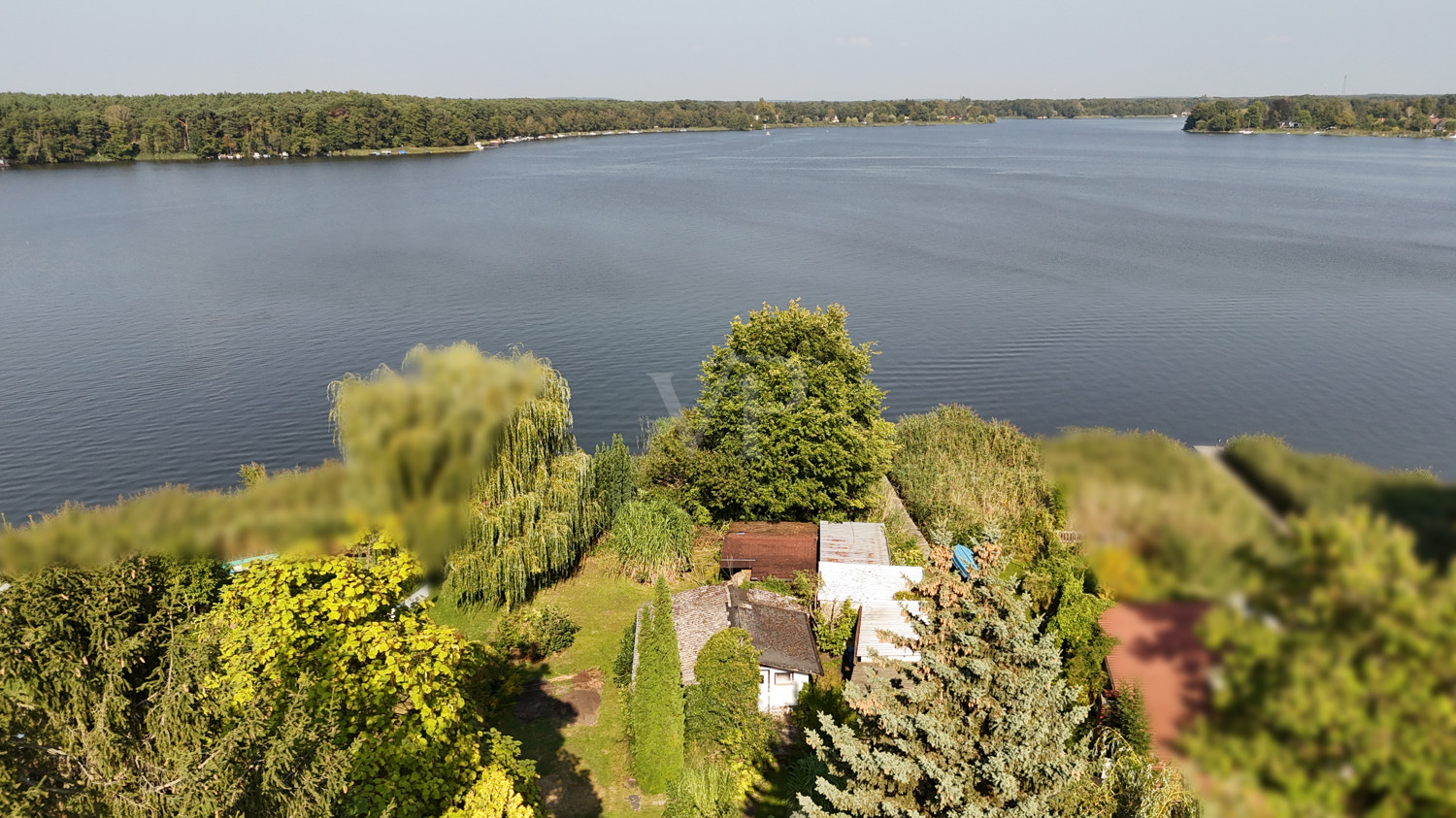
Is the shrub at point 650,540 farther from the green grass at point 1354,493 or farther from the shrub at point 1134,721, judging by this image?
the green grass at point 1354,493

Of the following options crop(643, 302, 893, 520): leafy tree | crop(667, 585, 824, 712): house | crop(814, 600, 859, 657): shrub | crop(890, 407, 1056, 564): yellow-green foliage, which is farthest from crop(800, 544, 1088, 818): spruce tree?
crop(890, 407, 1056, 564): yellow-green foliage

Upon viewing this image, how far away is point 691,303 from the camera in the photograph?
59125 millimetres

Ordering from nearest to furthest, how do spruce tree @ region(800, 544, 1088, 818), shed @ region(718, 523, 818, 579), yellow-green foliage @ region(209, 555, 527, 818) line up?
spruce tree @ region(800, 544, 1088, 818)
yellow-green foliage @ region(209, 555, 527, 818)
shed @ region(718, 523, 818, 579)

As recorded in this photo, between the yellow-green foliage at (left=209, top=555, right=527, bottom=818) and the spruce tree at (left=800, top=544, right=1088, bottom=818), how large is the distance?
19.2 ft

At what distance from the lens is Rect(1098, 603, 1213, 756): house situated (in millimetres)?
2389

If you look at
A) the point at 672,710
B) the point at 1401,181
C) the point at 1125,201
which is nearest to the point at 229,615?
the point at 672,710

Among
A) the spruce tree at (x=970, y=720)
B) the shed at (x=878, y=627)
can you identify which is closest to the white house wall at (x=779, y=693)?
the shed at (x=878, y=627)

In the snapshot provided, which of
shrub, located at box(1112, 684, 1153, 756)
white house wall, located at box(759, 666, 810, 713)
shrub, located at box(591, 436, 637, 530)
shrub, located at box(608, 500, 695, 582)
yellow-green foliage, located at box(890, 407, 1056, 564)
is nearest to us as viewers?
shrub, located at box(1112, 684, 1153, 756)

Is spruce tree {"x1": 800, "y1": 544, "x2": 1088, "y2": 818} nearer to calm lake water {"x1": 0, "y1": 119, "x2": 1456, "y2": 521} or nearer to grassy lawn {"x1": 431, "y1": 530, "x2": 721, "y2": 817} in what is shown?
grassy lawn {"x1": 431, "y1": 530, "x2": 721, "y2": 817}

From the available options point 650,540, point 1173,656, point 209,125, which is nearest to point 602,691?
point 650,540

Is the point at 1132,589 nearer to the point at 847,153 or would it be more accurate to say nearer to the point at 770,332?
the point at 770,332

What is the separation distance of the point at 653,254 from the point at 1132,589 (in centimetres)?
7398

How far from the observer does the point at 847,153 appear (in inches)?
7397

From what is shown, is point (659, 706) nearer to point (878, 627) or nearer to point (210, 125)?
point (878, 627)
